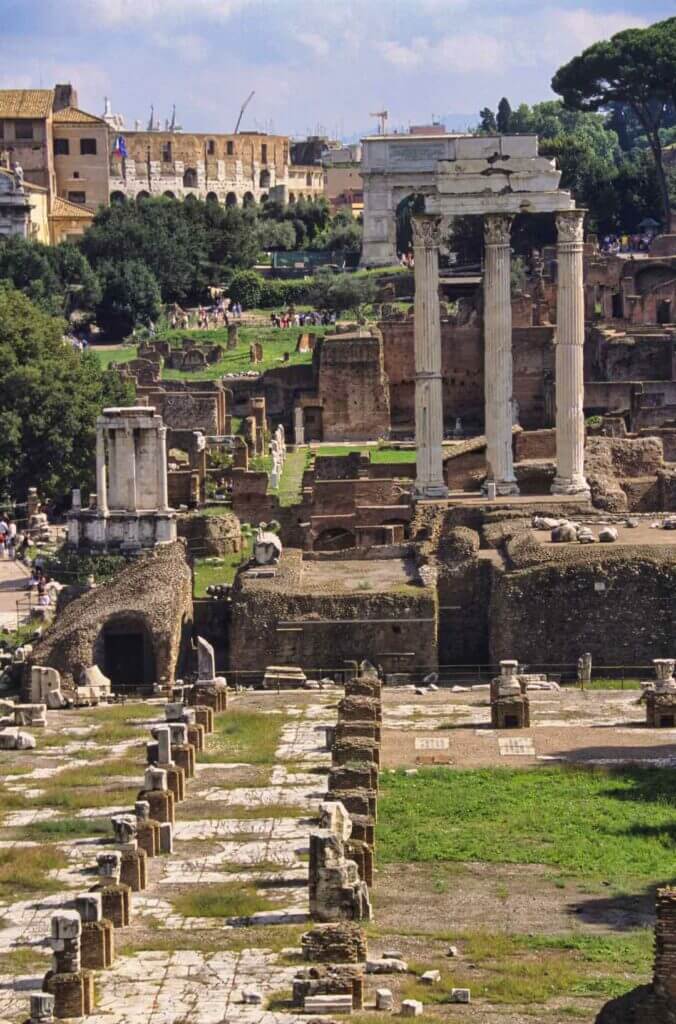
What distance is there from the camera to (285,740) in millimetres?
33906

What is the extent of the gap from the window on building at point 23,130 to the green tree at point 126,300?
1047 inches

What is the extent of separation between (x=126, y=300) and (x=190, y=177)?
149 feet

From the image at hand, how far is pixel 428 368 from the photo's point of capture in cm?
4856

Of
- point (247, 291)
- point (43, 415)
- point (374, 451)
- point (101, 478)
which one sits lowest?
point (101, 478)

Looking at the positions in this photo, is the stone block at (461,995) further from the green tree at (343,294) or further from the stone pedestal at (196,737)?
the green tree at (343,294)

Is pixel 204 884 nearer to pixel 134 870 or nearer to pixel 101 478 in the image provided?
pixel 134 870

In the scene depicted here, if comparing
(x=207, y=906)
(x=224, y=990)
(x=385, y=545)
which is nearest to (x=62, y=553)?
(x=385, y=545)

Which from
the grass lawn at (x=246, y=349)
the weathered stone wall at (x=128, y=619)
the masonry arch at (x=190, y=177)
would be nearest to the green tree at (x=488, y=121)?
the masonry arch at (x=190, y=177)

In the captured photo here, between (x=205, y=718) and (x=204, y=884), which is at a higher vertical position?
(x=205, y=718)

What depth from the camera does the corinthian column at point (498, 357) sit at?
160 feet

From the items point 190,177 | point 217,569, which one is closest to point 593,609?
point 217,569

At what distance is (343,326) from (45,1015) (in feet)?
200

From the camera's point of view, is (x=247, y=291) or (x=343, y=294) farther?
(x=247, y=291)

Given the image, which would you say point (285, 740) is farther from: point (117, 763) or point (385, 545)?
point (385, 545)
